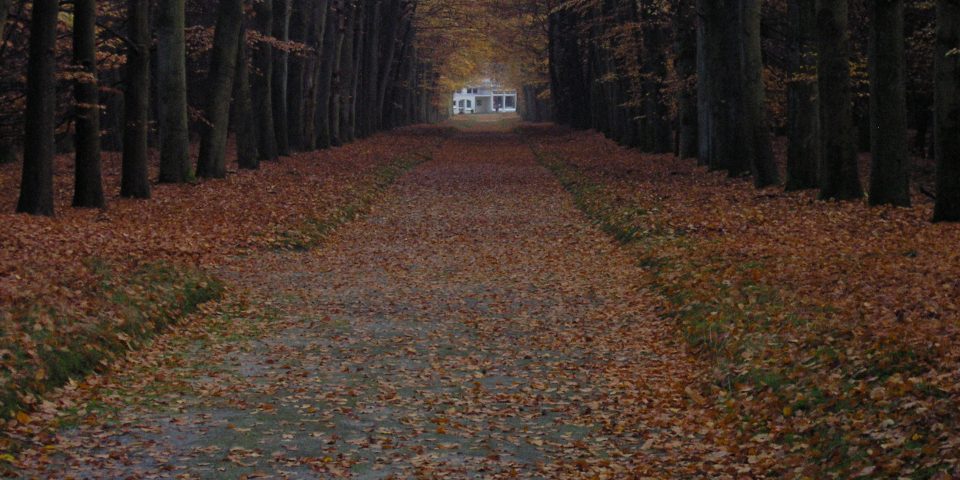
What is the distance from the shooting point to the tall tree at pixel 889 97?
19.8m

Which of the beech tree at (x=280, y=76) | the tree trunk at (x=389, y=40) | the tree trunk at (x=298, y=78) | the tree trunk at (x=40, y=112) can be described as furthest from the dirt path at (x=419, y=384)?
the tree trunk at (x=389, y=40)

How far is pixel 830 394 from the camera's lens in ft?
29.5

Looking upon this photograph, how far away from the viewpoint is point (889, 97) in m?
20.0

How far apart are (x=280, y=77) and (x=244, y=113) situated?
5.44m

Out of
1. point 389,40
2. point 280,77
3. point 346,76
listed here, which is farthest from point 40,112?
point 389,40

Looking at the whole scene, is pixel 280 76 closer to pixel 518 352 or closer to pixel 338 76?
pixel 338 76

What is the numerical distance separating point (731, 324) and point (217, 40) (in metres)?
20.2

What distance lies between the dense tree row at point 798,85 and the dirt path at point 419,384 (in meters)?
5.27

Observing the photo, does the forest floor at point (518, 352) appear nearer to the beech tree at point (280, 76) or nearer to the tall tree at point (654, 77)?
the beech tree at point (280, 76)

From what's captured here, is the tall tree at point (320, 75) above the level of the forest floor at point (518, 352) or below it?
above

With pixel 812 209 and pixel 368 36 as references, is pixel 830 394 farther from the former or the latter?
pixel 368 36

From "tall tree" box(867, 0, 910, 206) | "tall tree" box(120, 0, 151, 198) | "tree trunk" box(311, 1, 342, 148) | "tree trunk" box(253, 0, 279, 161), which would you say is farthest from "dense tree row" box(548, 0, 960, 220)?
"tall tree" box(120, 0, 151, 198)

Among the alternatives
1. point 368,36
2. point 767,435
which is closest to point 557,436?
point 767,435

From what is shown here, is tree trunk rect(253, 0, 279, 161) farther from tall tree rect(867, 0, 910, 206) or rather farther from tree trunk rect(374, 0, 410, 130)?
tree trunk rect(374, 0, 410, 130)
